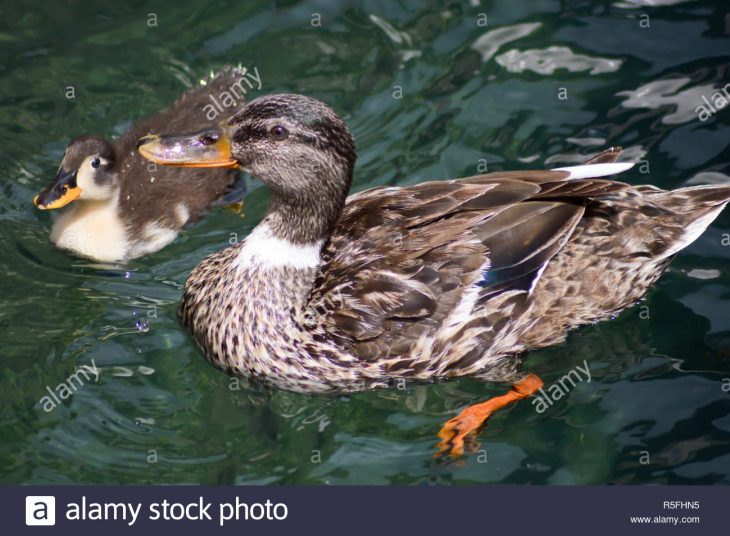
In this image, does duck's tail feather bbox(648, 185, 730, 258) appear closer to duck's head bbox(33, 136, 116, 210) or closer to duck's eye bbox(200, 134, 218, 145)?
duck's eye bbox(200, 134, 218, 145)

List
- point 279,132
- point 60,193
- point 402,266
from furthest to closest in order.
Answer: point 60,193 < point 402,266 < point 279,132

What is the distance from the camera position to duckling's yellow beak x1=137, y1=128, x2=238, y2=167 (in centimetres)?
544

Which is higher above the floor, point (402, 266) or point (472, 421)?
point (402, 266)

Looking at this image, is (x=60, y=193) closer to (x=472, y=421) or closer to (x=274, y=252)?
(x=274, y=252)

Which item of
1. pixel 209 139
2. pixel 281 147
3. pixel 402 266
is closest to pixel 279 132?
pixel 281 147

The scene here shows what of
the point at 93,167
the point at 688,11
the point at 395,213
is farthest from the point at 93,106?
the point at 688,11

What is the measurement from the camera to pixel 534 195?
18.1 ft

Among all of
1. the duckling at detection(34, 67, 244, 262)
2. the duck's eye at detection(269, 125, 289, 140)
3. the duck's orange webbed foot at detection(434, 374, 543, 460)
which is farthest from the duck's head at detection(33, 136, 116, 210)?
the duck's orange webbed foot at detection(434, 374, 543, 460)

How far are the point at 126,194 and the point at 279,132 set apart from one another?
5.64 ft

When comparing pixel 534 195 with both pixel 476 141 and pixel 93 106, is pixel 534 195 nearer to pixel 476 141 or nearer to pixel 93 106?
pixel 476 141

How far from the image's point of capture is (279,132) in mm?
5277

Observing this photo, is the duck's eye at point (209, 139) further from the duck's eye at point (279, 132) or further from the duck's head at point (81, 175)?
the duck's head at point (81, 175)

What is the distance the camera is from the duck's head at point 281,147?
5.25 metres

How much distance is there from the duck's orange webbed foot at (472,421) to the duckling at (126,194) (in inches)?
84.3
